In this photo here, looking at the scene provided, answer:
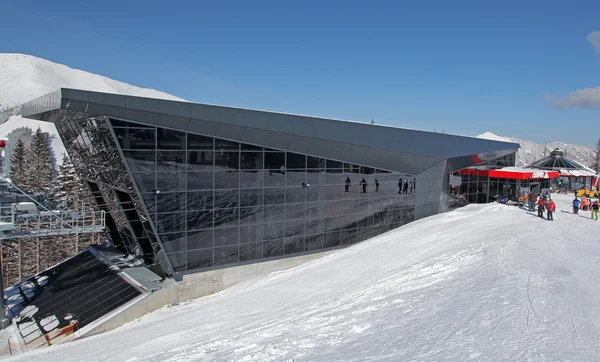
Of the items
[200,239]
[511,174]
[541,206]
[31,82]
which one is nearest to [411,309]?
[200,239]

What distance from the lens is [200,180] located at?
18.3 m

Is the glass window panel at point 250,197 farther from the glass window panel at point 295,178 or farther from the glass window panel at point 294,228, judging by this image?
the glass window panel at point 294,228

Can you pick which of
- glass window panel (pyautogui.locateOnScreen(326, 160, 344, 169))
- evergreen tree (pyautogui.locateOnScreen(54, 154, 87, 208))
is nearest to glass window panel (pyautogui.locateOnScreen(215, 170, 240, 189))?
glass window panel (pyautogui.locateOnScreen(326, 160, 344, 169))

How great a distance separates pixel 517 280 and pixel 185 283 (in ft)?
45.1

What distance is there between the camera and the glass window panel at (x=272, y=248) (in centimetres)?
2088

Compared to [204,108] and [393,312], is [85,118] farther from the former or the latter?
[393,312]

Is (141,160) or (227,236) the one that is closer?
(141,160)

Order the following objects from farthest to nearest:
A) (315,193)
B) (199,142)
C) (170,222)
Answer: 1. (315,193)
2. (199,142)
3. (170,222)

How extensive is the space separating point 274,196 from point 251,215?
4.96ft

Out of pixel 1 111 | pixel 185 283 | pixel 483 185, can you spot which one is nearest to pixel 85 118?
pixel 185 283

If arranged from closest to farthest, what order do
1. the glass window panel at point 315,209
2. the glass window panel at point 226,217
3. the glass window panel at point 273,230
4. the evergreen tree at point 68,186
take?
1. the glass window panel at point 226,217
2. the glass window panel at point 273,230
3. the glass window panel at point 315,209
4. the evergreen tree at point 68,186

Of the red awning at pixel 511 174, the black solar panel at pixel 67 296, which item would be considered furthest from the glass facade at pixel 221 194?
the red awning at pixel 511 174

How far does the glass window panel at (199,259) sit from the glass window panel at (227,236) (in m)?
0.58

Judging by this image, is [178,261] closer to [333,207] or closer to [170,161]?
[170,161]
